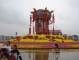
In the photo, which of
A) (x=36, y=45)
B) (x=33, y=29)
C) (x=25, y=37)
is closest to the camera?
(x=36, y=45)

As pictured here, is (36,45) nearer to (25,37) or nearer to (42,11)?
(25,37)

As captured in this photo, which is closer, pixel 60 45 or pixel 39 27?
pixel 60 45

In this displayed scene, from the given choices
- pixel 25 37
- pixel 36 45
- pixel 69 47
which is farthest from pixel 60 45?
pixel 25 37

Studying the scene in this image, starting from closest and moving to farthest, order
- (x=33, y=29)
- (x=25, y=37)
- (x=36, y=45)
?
1. (x=36, y=45)
2. (x=25, y=37)
3. (x=33, y=29)

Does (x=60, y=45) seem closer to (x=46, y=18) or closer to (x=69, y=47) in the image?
(x=69, y=47)

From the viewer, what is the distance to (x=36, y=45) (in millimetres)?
49875

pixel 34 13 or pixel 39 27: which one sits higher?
pixel 34 13

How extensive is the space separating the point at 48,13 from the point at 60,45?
42.5 feet

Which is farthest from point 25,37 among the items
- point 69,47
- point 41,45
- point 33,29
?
point 69,47

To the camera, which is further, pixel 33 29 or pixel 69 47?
pixel 33 29

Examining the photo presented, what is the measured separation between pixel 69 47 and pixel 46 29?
42.9 feet

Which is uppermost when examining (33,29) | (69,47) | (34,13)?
(34,13)

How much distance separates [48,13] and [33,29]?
603cm

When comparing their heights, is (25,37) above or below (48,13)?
below
